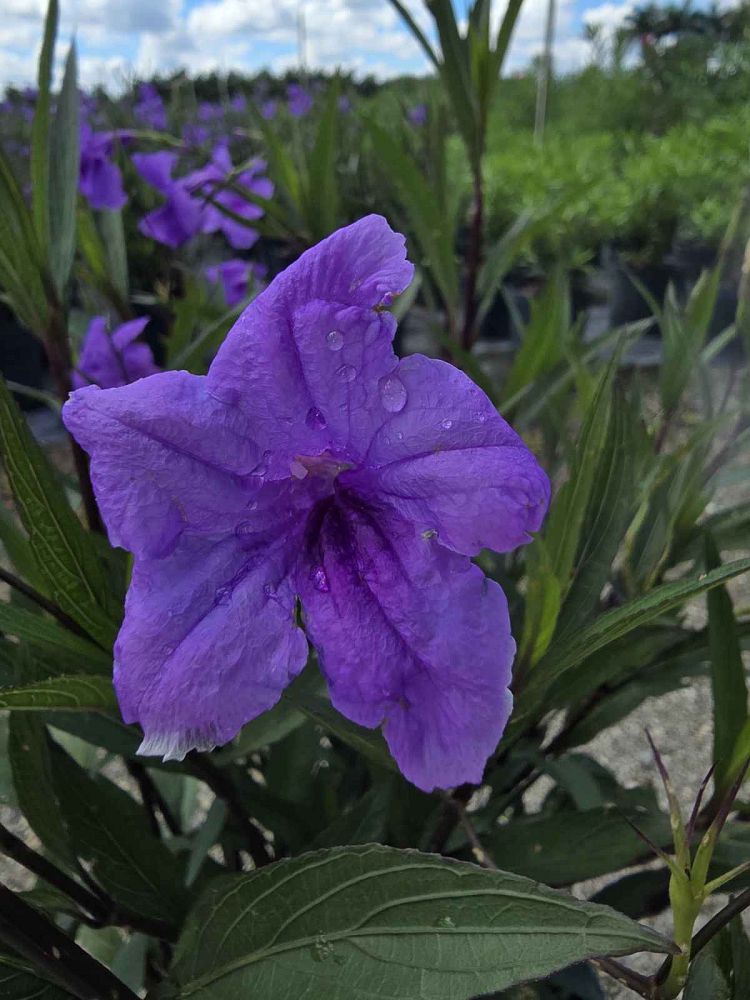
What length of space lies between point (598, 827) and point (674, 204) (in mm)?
4540

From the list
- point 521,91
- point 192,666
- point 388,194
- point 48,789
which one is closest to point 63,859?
point 48,789

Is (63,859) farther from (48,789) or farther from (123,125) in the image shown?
(123,125)

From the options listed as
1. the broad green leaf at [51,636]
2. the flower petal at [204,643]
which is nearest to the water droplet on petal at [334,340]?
the flower petal at [204,643]

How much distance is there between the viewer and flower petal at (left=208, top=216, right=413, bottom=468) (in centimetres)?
39

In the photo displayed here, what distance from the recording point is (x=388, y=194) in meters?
2.96

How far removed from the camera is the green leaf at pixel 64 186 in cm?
65

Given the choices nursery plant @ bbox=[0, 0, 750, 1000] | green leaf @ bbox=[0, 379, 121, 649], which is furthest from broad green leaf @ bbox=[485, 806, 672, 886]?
green leaf @ bbox=[0, 379, 121, 649]

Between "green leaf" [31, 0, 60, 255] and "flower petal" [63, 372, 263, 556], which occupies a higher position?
"green leaf" [31, 0, 60, 255]

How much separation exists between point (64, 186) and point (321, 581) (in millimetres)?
421

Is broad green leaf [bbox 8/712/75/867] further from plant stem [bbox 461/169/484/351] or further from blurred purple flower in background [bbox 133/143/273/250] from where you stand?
blurred purple flower in background [bbox 133/143/273/250]

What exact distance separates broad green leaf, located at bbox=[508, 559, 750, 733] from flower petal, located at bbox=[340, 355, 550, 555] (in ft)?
0.21

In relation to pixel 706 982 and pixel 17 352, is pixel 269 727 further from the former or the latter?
pixel 17 352

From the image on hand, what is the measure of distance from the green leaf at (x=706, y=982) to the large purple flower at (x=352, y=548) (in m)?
0.16

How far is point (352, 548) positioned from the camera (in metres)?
0.42
